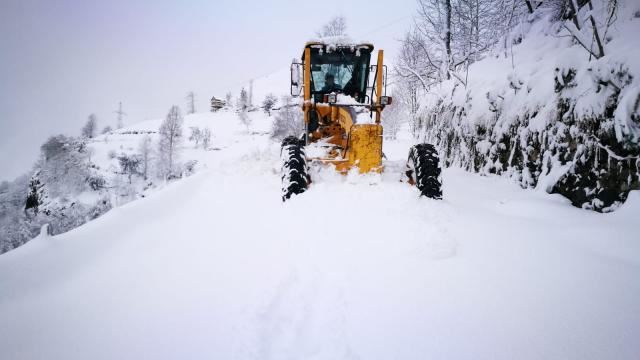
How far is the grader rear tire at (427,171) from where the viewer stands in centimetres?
363

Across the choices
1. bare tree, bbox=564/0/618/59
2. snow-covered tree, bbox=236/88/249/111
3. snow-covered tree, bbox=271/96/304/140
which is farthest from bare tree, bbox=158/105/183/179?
bare tree, bbox=564/0/618/59

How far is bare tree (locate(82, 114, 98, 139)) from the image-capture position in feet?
165

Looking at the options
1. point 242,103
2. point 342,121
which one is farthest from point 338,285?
point 242,103

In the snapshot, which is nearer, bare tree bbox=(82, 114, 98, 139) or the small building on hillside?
bare tree bbox=(82, 114, 98, 139)

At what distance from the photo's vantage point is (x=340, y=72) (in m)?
5.73

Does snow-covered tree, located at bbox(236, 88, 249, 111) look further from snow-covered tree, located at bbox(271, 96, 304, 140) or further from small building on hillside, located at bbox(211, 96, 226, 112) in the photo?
snow-covered tree, located at bbox(271, 96, 304, 140)

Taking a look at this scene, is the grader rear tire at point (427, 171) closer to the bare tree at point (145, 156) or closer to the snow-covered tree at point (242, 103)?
the bare tree at point (145, 156)

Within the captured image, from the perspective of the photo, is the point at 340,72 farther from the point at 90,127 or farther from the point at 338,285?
the point at 90,127

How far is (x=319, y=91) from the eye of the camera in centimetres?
589

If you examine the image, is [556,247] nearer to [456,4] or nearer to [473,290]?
[473,290]

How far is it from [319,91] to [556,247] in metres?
4.70

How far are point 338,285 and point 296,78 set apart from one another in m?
4.28

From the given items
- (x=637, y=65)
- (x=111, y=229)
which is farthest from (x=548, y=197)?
(x=111, y=229)

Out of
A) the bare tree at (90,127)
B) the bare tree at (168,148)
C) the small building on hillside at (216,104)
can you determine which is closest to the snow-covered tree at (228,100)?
the small building on hillside at (216,104)
